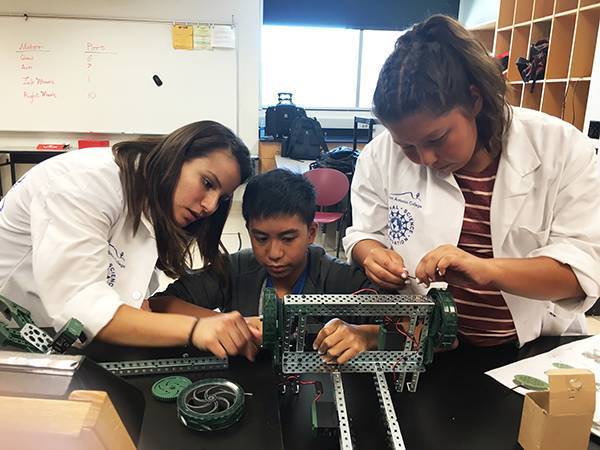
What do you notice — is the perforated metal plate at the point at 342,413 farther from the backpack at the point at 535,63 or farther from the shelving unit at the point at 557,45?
the backpack at the point at 535,63

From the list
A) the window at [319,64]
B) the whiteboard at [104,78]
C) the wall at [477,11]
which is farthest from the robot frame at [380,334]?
the window at [319,64]

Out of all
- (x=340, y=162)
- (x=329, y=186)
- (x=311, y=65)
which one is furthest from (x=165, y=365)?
(x=311, y=65)

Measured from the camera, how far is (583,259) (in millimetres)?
955

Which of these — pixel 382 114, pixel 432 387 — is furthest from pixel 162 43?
pixel 432 387

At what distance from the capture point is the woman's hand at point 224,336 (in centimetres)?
96

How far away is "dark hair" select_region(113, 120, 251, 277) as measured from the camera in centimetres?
114

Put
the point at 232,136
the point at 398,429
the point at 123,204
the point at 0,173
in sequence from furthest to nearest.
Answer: the point at 0,173 < the point at 232,136 < the point at 123,204 < the point at 398,429

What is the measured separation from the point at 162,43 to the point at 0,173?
7.85 feet

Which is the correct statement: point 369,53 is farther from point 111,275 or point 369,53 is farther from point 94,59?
point 111,275

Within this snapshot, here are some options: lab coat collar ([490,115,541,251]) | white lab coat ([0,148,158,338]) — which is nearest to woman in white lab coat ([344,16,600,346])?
lab coat collar ([490,115,541,251])

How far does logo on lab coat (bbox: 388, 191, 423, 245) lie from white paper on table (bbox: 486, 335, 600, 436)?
1.24ft

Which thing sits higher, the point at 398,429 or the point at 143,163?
the point at 143,163

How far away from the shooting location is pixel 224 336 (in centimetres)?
96

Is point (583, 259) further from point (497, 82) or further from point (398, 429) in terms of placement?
point (398, 429)
